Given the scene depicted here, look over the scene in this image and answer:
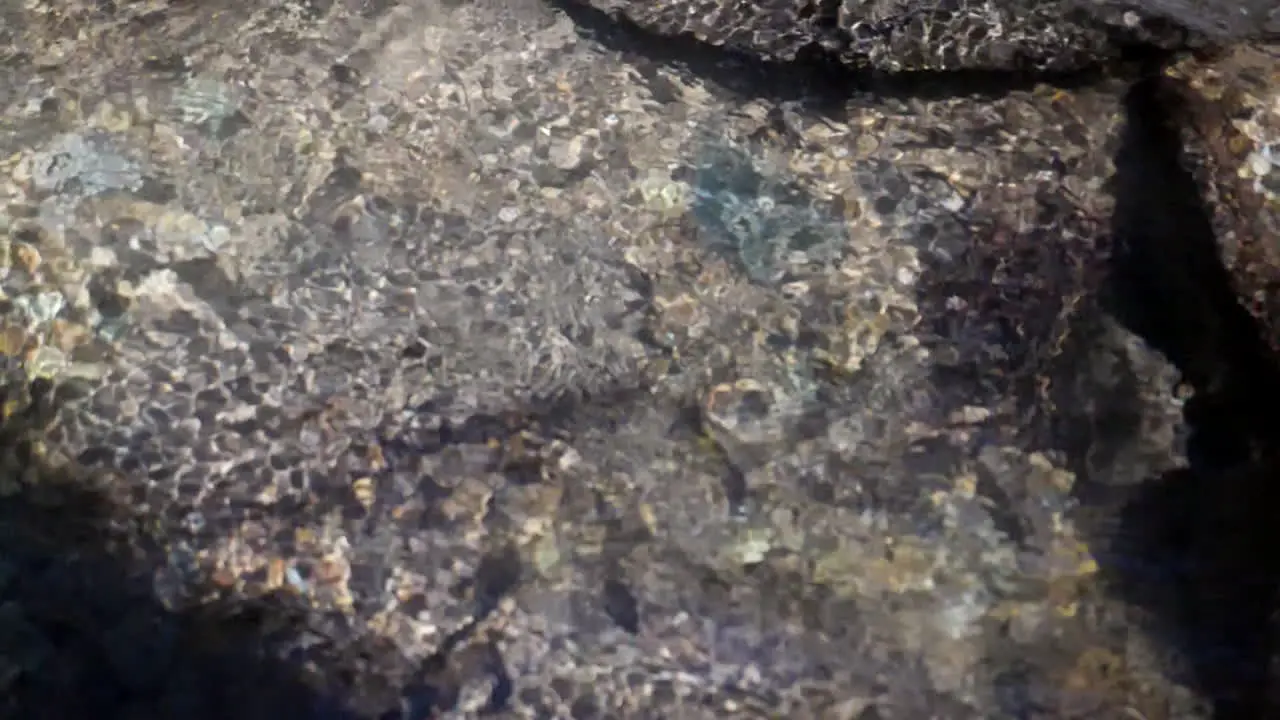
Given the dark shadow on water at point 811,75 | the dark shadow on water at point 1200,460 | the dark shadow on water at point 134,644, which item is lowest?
the dark shadow on water at point 134,644

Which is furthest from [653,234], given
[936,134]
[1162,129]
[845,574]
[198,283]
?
[1162,129]

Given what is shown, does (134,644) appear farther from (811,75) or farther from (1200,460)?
(1200,460)

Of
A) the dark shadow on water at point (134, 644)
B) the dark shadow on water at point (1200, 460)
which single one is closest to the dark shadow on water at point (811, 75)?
the dark shadow on water at point (1200, 460)

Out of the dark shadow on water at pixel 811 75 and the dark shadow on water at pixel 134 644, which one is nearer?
the dark shadow on water at pixel 134 644

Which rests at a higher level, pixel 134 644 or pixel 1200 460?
pixel 1200 460

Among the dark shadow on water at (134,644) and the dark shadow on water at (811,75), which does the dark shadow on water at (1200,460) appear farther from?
the dark shadow on water at (134,644)

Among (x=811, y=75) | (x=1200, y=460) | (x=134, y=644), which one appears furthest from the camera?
(x=811, y=75)

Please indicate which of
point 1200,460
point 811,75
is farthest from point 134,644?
point 1200,460

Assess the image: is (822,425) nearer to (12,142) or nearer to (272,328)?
(272,328)
